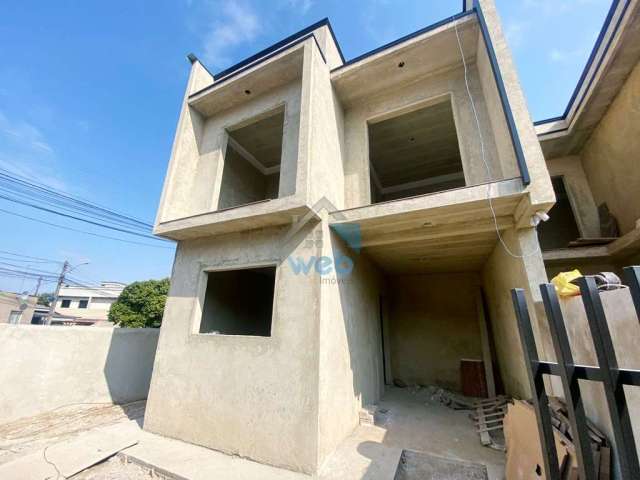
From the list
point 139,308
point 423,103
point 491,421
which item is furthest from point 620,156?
point 139,308

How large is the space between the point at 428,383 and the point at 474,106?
6.51 meters

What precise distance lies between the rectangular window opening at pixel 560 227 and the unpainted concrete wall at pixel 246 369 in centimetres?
740

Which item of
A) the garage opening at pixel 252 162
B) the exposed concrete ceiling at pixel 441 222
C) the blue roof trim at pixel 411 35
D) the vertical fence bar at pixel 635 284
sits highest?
the blue roof trim at pixel 411 35

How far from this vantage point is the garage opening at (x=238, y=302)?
17.5 ft

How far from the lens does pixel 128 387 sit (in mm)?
6152

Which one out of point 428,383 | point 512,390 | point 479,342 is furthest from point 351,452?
point 479,342

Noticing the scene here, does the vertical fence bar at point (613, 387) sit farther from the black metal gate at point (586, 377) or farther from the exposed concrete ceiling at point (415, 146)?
the exposed concrete ceiling at point (415, 146)

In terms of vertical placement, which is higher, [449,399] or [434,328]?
[434,328]

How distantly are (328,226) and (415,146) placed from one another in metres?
3.96

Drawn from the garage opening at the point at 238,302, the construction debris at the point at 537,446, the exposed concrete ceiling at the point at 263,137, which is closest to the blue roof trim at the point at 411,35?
the exposed concrete ceiling at the point at 263,137

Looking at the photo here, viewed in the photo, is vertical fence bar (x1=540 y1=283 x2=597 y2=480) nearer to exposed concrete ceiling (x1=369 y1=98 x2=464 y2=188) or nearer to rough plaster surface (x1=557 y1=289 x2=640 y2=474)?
rough plaster surface (x1=557 y1=289 x2=640 y2=474)

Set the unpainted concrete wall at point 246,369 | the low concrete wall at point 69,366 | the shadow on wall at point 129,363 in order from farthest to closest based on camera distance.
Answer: the shadow on wall at point 129,363
the low concrete wall at point 69,366
the unpainted concrete wall at point 246,369

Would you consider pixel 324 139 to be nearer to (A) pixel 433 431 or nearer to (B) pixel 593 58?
(A) pixel 433 431

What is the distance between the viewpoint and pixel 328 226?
399 cm
